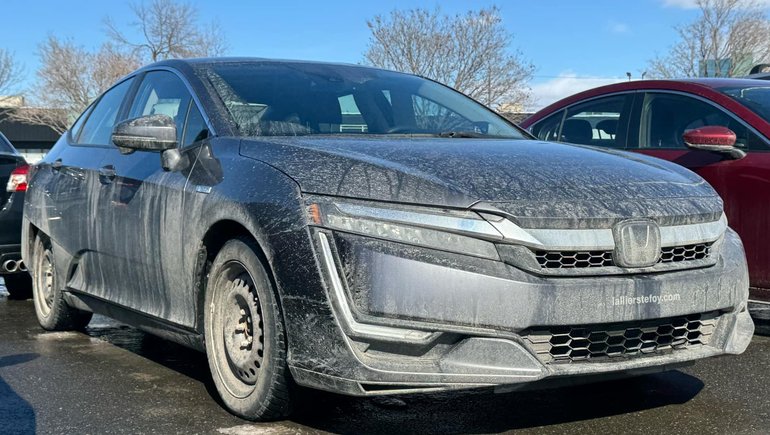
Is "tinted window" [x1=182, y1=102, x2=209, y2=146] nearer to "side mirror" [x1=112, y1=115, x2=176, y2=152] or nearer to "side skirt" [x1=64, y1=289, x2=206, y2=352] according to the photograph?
"side mirror" [x1=112, y1=115, x2=176, y2=152]

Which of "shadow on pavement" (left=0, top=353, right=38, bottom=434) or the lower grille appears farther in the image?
"shadow on pavement" (left=0, top=353, right=38, bottom=434)

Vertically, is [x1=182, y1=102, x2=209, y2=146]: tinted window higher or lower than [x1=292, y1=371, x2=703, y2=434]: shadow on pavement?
higher

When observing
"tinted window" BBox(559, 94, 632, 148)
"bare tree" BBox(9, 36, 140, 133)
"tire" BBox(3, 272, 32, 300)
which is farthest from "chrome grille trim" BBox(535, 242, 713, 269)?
"bare tree" BBox(9, 36, 140, 133)

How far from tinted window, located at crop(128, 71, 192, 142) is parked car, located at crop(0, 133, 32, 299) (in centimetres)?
244

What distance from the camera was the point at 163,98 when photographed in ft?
16.8

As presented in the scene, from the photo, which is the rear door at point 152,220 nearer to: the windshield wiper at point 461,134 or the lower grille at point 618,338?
the windshield wiper at point 461,134

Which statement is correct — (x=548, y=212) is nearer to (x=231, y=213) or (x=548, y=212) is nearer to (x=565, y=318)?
(x=565, y=318)

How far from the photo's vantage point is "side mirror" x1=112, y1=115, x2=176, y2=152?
4477mm

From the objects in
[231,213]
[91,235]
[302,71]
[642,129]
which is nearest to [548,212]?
[231,213]

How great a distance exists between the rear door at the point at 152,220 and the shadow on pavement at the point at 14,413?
70 centimetres

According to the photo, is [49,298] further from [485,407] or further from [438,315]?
[438,315]

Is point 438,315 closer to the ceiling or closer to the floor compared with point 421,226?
closer to the floor

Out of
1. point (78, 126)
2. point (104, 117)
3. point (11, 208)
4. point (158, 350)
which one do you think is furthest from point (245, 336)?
point (11, 208)

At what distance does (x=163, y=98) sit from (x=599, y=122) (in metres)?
3.30
